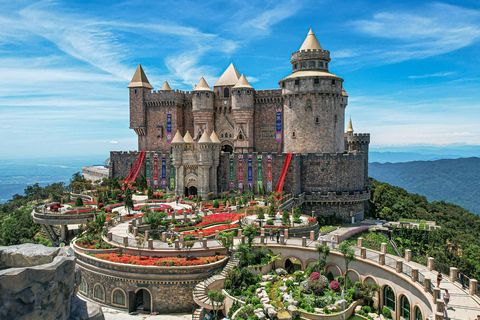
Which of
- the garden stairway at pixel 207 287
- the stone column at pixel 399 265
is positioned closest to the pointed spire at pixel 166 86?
the garden stairway at pixel 207 287

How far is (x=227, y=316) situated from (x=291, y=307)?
4249mm

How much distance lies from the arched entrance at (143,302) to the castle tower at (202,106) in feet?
102

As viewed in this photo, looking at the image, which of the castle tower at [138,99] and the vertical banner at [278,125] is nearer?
the vertical banner at [278,125]

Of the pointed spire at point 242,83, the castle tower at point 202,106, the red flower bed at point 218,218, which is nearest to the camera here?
the red flower bed at point 218,218

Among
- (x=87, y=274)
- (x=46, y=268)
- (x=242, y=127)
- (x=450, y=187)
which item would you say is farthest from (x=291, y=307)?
(x=450, y=187)

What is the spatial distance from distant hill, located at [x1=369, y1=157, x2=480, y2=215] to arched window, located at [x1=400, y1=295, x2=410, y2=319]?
103616 millimetres

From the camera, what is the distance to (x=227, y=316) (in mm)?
23672

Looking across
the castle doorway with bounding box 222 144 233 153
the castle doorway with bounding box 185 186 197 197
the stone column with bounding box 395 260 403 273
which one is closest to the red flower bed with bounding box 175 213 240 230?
the castle doorway with bounding box 185 186 197 197

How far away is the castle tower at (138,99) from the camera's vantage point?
58.7m

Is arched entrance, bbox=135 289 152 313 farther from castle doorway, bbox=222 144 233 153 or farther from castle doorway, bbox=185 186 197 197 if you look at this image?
castle doorway, bbox=222 144 233 153

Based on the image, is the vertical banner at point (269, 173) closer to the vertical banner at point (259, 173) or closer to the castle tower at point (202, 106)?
the vertical banner at point (259, 173)

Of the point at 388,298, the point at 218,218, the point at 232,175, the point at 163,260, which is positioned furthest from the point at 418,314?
the point at 232,175

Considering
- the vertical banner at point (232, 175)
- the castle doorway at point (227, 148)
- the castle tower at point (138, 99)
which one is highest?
the castle tower at point (138, 99)

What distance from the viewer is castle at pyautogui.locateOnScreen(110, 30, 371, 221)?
46906 millimetres
